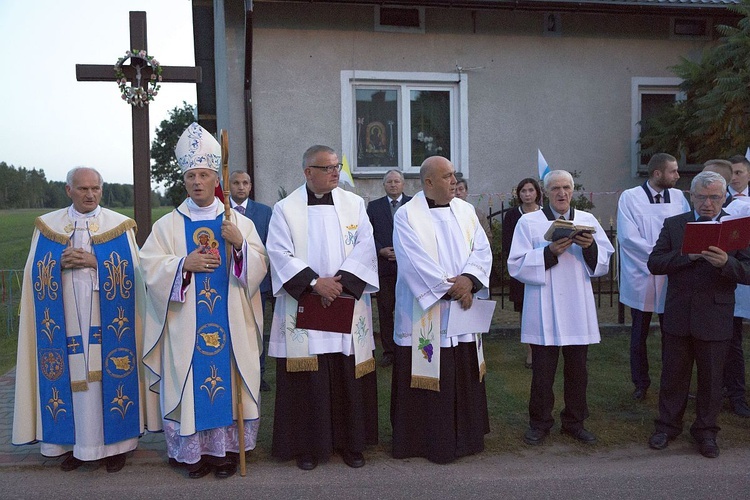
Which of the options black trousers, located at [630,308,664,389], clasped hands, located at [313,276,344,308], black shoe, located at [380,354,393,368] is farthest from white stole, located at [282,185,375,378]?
black trousers, located at [630,308,664,389]

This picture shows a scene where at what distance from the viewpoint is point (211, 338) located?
16.1 ft

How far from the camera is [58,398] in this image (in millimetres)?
5027

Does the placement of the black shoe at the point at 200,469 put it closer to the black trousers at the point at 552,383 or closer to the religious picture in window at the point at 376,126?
the black trousers at the point at 552,383

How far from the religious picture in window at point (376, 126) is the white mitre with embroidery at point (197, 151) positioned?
6399 mm

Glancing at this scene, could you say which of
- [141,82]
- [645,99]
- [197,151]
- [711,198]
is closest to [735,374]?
[711,198]

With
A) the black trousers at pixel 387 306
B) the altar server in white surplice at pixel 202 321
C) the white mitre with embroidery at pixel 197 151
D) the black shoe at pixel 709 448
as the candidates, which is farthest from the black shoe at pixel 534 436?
the white mitre with embroidery at pixel 197 151

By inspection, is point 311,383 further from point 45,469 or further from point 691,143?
point 691,143

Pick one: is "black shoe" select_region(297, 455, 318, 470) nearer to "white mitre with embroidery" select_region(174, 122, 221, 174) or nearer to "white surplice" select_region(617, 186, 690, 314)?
"white mitre with embroidery" select_region(174, 122, 221, 174)

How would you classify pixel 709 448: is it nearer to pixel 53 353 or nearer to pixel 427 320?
pixel 427 320

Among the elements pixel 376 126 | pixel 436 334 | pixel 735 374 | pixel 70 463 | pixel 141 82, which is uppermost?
pixel 376 126

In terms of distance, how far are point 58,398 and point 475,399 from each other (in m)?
2.91

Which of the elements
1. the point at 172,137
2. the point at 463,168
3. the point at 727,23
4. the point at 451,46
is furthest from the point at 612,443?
the point at 172,137

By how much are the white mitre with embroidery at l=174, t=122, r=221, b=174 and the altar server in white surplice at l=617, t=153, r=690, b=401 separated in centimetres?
363

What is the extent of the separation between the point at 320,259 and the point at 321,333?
0.53m
